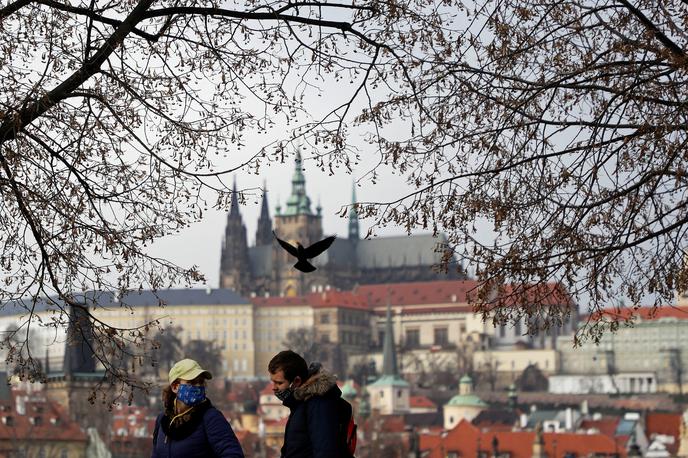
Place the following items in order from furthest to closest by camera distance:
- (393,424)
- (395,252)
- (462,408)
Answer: (395,252), (462,408), (393,424)

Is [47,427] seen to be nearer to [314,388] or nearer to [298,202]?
[314,388]

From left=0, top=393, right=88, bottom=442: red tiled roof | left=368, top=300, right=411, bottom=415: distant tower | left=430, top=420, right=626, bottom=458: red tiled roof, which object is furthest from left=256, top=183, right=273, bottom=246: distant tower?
left=0, top=393, right=88, bottom=442: red tiled roof

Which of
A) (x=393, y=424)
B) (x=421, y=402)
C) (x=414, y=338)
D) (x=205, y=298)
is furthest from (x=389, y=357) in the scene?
(x=393, y=424)

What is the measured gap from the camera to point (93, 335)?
335 inches

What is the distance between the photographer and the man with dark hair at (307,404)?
6.62 meters

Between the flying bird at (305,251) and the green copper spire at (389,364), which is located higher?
the green copper spire at (389,364)

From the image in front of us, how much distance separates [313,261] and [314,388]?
152 metres

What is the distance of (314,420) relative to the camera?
261 inches

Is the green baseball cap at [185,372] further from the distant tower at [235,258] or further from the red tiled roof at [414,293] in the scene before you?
the distant tower at [235,258]

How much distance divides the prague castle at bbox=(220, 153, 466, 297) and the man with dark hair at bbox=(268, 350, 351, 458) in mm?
149476

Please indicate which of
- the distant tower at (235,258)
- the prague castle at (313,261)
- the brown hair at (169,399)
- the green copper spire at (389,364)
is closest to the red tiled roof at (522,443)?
the green copper spire at (389,364)

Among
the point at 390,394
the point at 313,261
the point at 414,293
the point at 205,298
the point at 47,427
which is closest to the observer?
the point at 47,427

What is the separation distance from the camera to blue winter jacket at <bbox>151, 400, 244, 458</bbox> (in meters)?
6.50

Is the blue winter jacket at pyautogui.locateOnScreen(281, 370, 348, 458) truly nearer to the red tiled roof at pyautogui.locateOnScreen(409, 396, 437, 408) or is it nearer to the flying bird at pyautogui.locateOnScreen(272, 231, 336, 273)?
the flying bird at pyautogui.locateOnScreen(272, 231, 336, 273)
